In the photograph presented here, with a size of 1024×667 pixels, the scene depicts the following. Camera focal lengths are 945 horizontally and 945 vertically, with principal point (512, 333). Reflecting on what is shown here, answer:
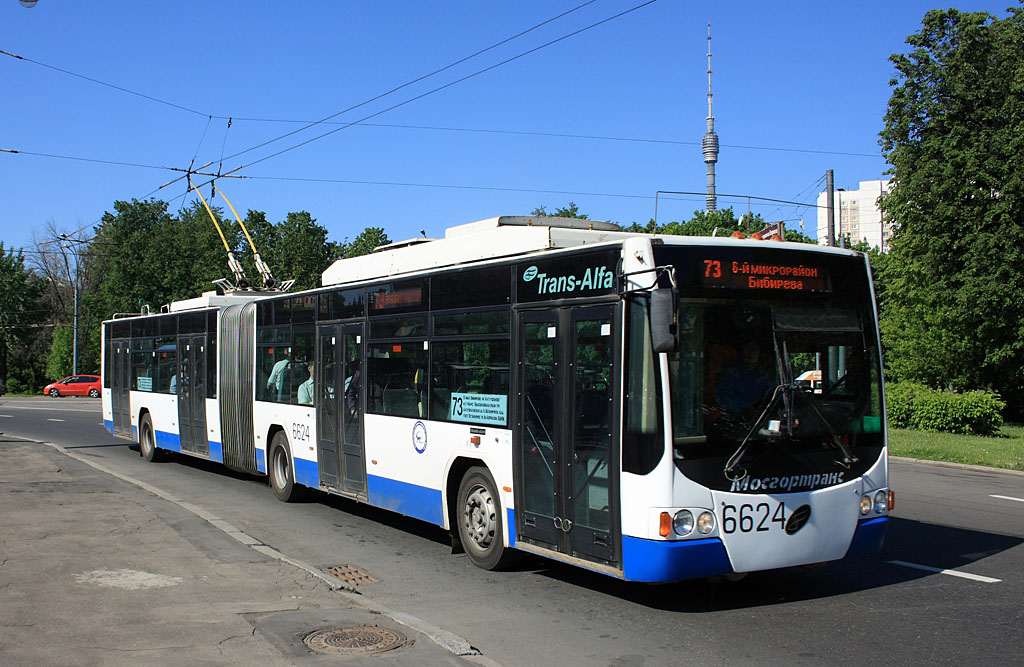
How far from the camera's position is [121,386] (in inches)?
813

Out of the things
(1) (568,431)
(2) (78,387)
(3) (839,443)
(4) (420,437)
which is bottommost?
(2) (78,387)

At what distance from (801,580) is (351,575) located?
399 cm

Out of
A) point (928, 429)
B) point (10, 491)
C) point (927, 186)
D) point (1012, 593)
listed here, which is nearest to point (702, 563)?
point (1012, 593)

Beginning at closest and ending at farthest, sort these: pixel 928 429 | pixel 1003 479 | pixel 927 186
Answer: pixel 1003 479
pixel 928 429
pixel 927 186

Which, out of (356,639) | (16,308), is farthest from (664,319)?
(16,308)

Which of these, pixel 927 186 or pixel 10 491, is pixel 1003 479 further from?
pixel 927 186

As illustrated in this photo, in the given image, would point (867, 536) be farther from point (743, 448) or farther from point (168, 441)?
point (168, 441)

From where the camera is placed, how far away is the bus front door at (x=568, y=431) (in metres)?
7.10

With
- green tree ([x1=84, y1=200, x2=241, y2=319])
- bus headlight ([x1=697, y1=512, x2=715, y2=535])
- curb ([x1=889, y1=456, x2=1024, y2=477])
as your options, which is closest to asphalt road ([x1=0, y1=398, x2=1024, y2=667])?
bus headlight ([x1=697, y1=512, x2=715, y2=535])

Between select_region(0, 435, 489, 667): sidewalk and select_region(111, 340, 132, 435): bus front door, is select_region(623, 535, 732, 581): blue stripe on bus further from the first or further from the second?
select_region(111, 340, 132, 435): bus front door

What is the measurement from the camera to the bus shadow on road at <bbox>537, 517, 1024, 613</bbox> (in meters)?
7.52

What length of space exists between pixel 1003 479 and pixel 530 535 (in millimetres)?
12304

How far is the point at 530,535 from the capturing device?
26.0ft

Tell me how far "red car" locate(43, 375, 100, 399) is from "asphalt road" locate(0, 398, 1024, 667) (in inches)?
2110
